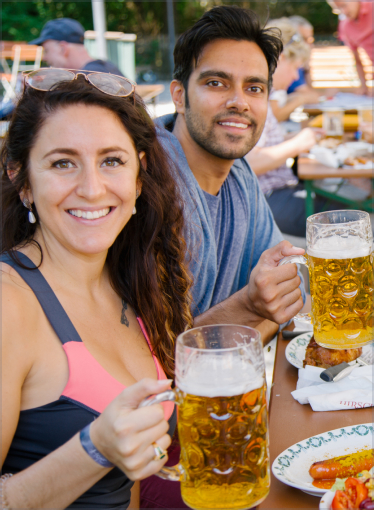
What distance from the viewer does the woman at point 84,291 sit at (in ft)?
3.37

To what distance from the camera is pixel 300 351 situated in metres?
1.65

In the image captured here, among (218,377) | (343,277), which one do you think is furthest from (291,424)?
(218,377)

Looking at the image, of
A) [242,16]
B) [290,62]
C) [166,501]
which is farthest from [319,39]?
[166,501]

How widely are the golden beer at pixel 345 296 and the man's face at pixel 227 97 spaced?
1.07m

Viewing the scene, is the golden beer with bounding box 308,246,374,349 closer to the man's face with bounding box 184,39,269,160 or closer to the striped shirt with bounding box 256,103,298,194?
the man's face with bounding box 184,39,269,160

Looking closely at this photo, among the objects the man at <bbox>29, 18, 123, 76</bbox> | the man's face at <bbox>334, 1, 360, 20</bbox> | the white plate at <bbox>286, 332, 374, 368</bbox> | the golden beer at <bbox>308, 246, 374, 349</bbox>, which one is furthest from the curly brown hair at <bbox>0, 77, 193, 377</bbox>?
the man's face at <bbox>334, 1, 360, 20</bbox>

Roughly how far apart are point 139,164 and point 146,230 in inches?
9.2

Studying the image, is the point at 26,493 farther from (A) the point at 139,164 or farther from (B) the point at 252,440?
(A) the point at 139,164

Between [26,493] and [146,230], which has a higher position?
[146,230]

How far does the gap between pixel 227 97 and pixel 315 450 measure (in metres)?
1.53

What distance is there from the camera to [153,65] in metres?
17.1

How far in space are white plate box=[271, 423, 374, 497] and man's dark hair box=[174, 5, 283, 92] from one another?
1.63 metres

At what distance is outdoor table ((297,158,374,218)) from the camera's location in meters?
3.94

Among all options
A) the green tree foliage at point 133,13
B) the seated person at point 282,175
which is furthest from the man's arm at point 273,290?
the green tree foliage at point 133,13
